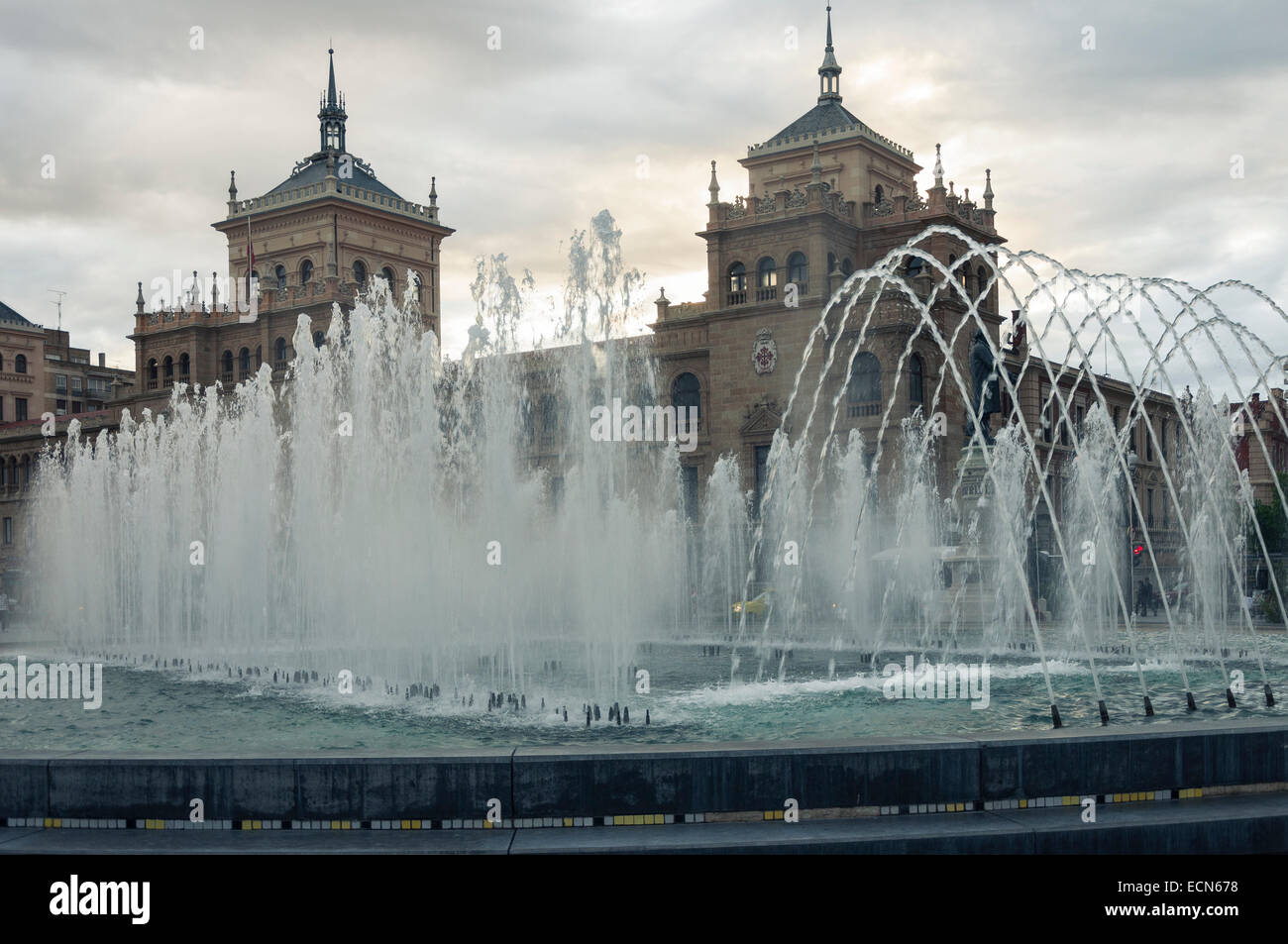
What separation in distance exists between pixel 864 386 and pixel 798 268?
5192mm

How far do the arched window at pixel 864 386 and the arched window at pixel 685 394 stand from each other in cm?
651

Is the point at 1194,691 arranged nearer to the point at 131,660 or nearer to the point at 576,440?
the point at 576,440

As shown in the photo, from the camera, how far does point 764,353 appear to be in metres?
44.8

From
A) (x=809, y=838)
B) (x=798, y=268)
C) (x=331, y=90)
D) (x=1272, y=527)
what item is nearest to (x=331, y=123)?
(x=331, y=90)

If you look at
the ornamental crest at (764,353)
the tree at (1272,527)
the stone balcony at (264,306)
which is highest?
the stone balcony at (264,306)

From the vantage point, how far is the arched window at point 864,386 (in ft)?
140

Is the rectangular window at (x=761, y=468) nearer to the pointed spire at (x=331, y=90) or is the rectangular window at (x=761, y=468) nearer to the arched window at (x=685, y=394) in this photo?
the arched window at (x=685, y=394)

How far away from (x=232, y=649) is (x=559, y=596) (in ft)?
34.4

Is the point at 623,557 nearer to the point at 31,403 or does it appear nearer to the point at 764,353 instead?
the point at 764,353

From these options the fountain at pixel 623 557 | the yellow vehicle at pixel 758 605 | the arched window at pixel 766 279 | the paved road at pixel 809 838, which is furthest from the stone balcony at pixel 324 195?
the paved road at pixel 809 838

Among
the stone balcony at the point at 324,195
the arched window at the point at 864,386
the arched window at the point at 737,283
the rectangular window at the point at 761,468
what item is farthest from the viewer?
the stone balcony at the point at 324,195

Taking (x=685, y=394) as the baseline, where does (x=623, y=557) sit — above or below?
below

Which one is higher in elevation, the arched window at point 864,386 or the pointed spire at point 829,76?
the pointed spire at point 829,76

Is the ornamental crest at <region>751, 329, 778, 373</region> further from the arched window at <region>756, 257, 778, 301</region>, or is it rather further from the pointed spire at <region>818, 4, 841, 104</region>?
the pointed spire at <region>818, 4, 841, 104</region>
